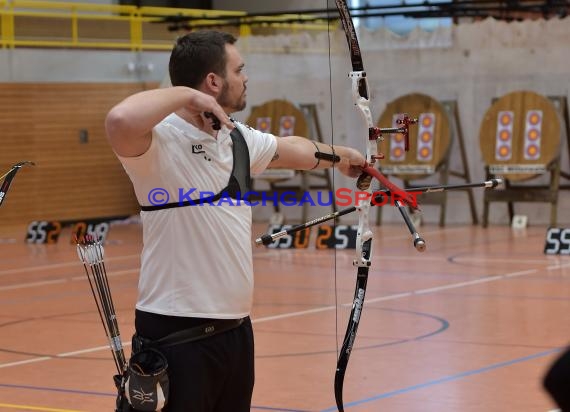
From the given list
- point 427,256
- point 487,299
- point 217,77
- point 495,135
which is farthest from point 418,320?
point 495,135

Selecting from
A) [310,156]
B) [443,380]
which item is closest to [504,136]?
[443,380]

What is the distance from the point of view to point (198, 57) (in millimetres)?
2752

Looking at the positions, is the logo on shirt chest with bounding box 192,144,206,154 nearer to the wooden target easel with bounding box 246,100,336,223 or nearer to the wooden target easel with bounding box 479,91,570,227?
the wooden target easel with bounding box 479,91,570,227

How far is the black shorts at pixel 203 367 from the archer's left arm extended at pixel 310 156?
546 mm

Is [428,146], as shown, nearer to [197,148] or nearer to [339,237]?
[339,237]

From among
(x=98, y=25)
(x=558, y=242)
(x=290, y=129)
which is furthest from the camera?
(x=98, y=25)

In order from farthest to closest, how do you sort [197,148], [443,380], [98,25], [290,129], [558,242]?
[98,25], [290,129], [558,242], [443,380], [197,148]

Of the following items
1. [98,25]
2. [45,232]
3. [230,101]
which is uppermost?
[98,25]

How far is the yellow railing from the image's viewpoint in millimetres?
14125

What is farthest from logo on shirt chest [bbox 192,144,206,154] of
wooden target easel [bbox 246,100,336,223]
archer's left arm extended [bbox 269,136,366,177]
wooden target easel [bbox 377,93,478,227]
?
wooden target easel [bbox 246,100,336,223]

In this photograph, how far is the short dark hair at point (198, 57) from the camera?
2.75 metres

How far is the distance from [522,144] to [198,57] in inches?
412

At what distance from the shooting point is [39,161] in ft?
46.7

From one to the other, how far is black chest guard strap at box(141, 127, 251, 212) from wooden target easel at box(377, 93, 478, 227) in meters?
10.2
